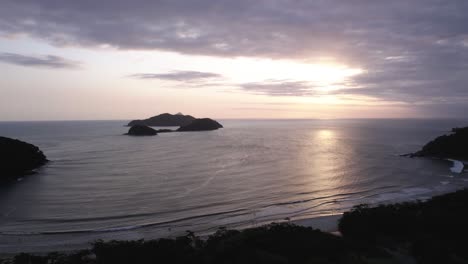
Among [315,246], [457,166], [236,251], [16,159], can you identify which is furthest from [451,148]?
[16,159]

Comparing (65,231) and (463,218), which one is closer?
(463,218)

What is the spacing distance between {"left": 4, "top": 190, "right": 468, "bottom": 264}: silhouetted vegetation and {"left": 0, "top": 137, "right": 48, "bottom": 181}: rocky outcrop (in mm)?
40933

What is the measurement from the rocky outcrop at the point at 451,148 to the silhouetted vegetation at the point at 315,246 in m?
54.5

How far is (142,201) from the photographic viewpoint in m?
34.6

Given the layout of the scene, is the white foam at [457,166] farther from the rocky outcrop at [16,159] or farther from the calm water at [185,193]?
the rocky outcrop at [16,159]

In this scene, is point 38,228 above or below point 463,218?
below

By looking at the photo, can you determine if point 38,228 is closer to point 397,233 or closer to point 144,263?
point 144,263

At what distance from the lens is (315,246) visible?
18.8m

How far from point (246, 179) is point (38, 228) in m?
26.5

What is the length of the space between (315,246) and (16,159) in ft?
192

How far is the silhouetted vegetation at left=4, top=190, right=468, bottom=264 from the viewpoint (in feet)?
58.2

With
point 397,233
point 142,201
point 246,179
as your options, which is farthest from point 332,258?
point 246,179

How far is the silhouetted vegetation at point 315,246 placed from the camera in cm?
1773

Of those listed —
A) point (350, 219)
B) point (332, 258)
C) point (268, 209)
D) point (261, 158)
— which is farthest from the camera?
point (261, 158)
